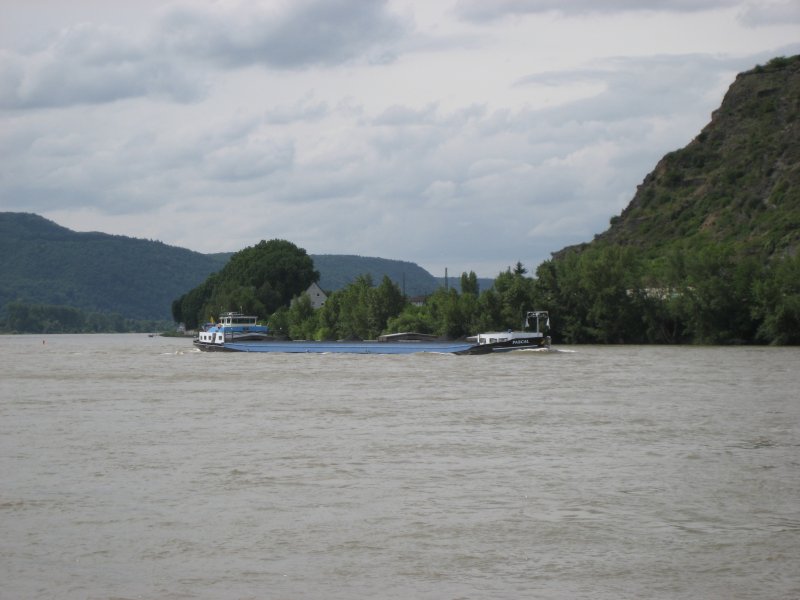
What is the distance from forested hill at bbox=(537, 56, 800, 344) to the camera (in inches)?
3812

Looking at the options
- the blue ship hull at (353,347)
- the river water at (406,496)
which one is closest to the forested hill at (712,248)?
Answer: the blue ship hull at (353,347)

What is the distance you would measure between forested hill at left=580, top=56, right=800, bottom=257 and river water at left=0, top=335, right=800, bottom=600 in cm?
8713

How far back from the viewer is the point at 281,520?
20.4 m

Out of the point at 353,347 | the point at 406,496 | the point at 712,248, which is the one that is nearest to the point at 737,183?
the point at 712,248

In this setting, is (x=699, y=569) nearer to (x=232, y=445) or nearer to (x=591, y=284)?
(x=232, y=445)

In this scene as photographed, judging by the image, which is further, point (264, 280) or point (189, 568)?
point (264, 280)

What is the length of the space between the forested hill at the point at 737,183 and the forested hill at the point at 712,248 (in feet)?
0.70

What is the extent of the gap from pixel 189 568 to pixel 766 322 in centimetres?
8229

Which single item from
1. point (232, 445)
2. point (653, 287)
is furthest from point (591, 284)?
point (232, 445)

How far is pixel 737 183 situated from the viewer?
150 m

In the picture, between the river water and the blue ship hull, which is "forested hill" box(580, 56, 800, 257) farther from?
the river water

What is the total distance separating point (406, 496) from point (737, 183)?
446 feet

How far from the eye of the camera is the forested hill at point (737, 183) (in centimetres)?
13162

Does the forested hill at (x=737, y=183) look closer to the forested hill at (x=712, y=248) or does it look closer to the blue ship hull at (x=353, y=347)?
the forested hill at (x=712, y=248)
